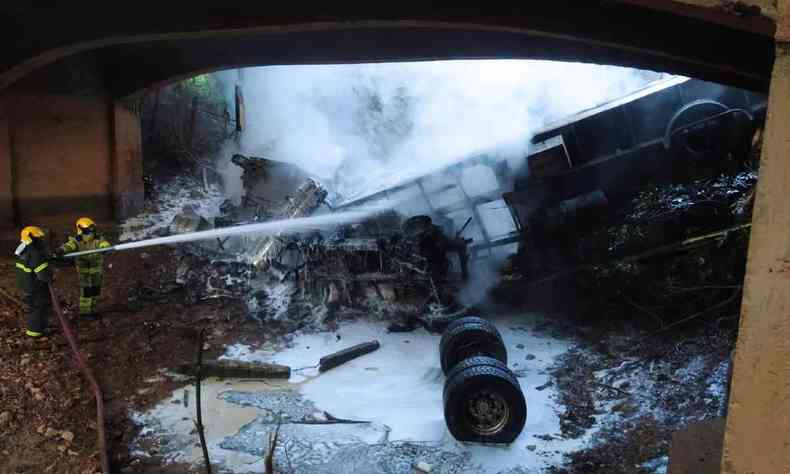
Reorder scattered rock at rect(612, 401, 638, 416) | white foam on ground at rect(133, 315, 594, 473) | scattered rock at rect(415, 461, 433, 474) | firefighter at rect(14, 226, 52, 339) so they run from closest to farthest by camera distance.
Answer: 1. scattered rock at rect(415, 461, 433, 474)
2. white foam on ground at rect(133, 315, 594, 473)
3. scattered rock at rect(612, 401, 638, 416)
4. firefighter at rect(14, 226, 52, 339)

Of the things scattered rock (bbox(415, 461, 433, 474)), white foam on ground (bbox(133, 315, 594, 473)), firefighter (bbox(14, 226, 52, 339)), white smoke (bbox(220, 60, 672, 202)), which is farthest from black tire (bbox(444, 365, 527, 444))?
white smoke (bbox(220, 60, 672, 202))

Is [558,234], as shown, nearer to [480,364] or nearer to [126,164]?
[480,364]

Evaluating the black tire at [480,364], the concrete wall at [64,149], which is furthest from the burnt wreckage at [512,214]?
the black tire at [480,364]

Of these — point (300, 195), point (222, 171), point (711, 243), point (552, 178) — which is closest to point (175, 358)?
point (300, 195)

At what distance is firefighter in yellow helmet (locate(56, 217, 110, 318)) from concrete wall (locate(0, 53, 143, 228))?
107 inches

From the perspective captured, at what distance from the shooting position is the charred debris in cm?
898

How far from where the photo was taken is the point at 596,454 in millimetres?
5789

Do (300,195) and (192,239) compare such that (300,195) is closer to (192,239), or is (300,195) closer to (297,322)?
(192,239)

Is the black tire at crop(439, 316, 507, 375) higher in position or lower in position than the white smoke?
lower

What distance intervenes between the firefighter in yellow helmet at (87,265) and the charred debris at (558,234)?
1.72 m

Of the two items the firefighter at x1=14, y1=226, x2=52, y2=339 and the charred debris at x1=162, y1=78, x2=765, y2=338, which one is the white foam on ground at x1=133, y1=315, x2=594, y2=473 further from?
the firefighter at x1=14, y1=226, x2=52, y2=339

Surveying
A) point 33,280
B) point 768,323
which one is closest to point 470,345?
point 768,323

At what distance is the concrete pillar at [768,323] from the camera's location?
2.14m

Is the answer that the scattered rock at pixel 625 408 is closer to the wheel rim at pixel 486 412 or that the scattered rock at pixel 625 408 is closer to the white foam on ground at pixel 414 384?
the white foam on ground at pixel 414 384
